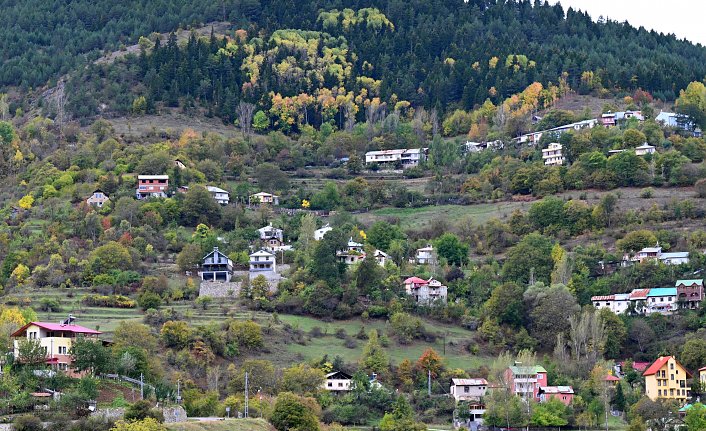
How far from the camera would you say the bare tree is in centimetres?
11811

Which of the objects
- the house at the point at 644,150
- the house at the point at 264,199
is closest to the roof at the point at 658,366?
the house at the point at 644,150

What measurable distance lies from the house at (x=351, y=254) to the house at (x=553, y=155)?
1916 centimetres

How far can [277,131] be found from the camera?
120 metres

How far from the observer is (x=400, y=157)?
114 metres

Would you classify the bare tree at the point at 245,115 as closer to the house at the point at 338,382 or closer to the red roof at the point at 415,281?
the red roof at the point at 415,281

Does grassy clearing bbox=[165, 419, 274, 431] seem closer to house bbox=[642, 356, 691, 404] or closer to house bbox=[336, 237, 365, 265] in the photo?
house bbox=[642, 356, 691, 404]

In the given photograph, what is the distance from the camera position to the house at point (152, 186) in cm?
10012

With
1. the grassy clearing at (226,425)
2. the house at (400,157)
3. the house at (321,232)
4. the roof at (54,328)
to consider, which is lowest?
the grassy clearing at (226,425)

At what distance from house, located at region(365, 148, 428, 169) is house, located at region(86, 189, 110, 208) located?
898 inches

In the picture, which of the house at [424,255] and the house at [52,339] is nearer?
the house at [52,339]

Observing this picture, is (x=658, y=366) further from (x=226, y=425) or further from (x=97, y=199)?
(x=97, y=199)

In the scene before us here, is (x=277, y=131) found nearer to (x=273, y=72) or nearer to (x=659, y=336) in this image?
(x=273, y=72)

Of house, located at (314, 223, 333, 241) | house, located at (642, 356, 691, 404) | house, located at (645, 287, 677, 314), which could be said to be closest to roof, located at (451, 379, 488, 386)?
house, located at (642, 356, 691, 404)

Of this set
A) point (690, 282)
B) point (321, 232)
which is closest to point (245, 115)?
point (321, 232)
